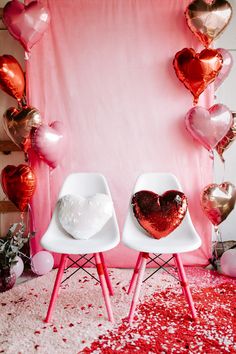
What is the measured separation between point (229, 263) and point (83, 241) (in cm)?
114

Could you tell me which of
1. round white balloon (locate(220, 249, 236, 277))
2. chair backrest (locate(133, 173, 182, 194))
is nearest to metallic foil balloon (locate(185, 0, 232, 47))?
chair backrest (locate(133, 173, 182, 194))

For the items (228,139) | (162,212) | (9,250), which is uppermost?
(228,139)

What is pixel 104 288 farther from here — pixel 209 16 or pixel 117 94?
pixel 209 16

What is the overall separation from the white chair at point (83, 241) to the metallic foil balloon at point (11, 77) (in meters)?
0.76

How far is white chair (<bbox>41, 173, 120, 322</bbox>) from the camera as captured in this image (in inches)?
89.8

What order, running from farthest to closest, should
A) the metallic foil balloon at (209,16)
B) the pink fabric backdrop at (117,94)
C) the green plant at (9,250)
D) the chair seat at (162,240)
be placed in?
the pink fabric backdrop at (117,94) < the green plant at (9,250) < the metallic foil balloon at (209,16) < the chair seat at (162,240)

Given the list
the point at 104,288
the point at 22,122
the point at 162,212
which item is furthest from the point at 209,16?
the point at 104,288

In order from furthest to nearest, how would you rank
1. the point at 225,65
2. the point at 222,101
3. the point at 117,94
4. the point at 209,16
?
the point at 222,101 < the point at 117,94 < the point at 225,65 < the point at 209,16

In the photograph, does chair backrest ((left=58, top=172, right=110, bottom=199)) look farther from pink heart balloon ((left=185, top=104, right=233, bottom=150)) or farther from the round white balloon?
the round white balloon

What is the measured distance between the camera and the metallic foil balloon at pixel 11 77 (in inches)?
109

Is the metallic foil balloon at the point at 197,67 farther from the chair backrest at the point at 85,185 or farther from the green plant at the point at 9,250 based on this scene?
the green plant at the point at 9,250

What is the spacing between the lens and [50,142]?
2.79 meters

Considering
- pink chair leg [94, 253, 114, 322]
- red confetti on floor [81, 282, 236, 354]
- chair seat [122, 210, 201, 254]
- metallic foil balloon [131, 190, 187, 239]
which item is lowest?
red confetti on floor [81, 282, 236, 354]

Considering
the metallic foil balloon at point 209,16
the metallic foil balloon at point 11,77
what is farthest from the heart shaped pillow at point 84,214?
the metallic foil balloon at point 209,16
